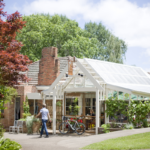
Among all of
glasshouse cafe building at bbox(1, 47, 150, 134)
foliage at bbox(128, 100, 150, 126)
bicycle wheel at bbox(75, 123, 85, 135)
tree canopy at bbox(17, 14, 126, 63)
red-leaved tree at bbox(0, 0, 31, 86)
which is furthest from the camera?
tree canopy at bbox(17, 14, 126, 63)

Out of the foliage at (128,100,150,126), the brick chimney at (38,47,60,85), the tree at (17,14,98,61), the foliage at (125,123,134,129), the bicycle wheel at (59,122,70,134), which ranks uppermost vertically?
the tree at (17,14,98,61)

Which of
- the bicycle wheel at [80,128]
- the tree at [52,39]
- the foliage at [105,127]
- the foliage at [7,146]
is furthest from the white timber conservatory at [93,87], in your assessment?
the tree at [52,39]

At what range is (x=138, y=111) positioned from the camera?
15.5m

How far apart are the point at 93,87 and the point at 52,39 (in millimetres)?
18559

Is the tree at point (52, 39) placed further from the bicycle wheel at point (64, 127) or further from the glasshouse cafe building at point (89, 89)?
the bicycle wheel at point (64, 127)

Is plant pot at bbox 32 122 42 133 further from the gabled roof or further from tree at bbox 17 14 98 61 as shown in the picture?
tree at bbox 17 14 98 61

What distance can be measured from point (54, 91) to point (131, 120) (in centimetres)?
506

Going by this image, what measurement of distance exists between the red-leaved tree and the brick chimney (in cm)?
1247

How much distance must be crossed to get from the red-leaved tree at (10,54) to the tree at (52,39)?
23.4 metres

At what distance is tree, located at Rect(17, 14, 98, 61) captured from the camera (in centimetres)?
3375

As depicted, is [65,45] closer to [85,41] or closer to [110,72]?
[85,41]

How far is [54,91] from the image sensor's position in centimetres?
1745

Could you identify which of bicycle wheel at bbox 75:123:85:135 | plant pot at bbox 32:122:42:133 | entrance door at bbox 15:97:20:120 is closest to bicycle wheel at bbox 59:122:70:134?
bicycle wheel at bbox 75:123:85:135

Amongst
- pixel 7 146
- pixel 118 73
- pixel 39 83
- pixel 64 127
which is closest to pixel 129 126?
pixel 64 127
